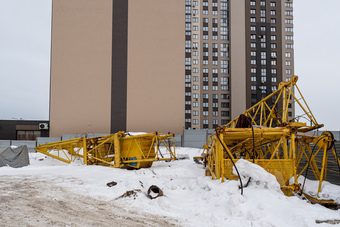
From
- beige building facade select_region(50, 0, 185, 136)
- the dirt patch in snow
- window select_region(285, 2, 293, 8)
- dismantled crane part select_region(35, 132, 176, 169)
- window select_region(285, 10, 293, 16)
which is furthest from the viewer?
window select_region(285, 10, 293, 16)

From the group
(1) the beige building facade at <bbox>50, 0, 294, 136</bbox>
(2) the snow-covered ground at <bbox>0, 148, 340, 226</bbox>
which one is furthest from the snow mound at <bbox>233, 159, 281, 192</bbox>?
(1) the beige building facade at <bbox>50, 0, 294, 136</bbox>

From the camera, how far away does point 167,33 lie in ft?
135

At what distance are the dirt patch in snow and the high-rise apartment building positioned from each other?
208 ft

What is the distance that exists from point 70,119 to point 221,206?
1427 inches

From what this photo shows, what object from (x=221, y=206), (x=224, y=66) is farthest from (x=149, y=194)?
(x=224, y=66)

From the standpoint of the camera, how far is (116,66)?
40.4m

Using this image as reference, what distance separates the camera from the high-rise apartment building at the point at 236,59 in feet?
237

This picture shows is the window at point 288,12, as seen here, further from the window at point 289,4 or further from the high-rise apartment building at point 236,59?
the window at point 289,4

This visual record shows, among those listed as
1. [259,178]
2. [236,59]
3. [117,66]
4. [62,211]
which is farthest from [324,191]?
[236,59]

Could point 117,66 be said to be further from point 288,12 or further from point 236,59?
point 288,12

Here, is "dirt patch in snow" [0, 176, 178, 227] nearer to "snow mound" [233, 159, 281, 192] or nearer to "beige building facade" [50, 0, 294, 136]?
"snow mound" [233, 159, 281, 192]

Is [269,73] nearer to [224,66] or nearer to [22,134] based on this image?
[224,66]

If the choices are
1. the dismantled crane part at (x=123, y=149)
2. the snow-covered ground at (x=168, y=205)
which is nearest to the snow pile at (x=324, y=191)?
the snow-covered ground at (x=168, y=205)

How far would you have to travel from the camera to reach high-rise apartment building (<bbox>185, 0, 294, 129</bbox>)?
237ft
